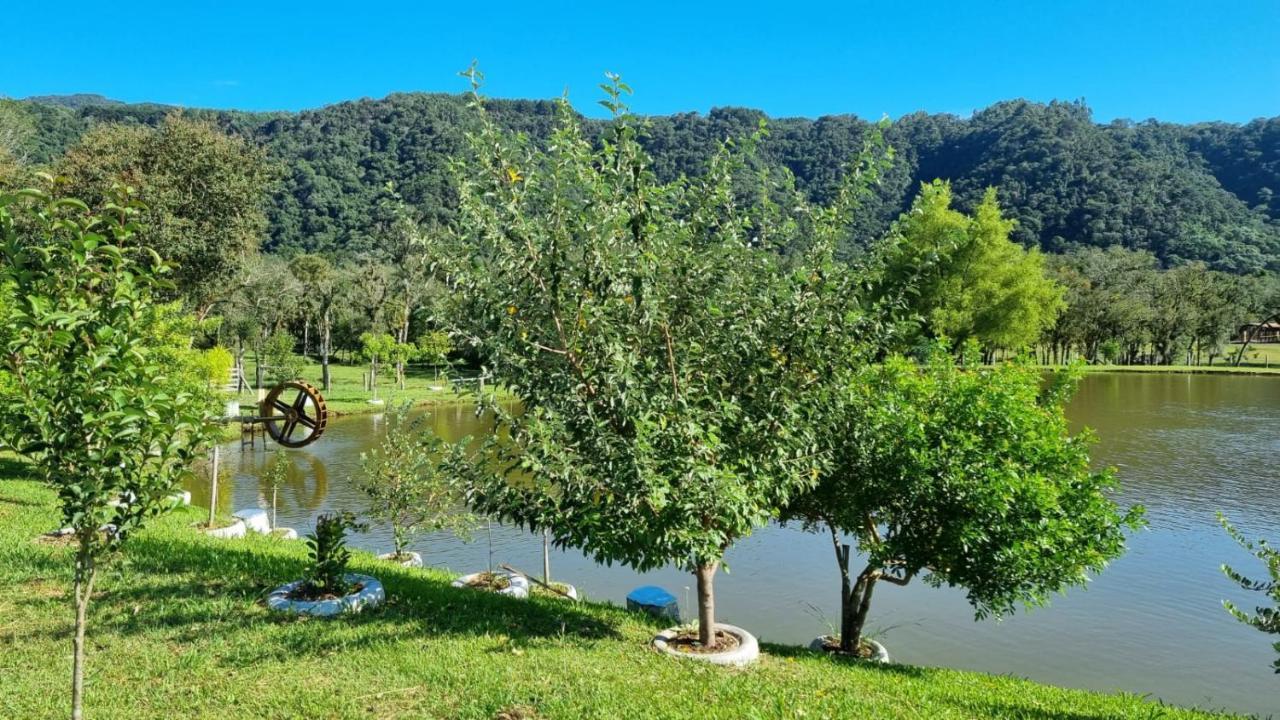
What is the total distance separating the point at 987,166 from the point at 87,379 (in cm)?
14854

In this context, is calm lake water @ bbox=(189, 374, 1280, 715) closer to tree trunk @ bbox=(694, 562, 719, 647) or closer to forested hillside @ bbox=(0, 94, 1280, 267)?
tree trunk @ bbox=(694, 562, 719, 647)

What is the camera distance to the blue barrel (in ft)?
34.9

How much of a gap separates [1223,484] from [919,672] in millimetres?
16920

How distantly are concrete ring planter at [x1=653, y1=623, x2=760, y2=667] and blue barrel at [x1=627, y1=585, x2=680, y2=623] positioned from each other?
7.08 ft

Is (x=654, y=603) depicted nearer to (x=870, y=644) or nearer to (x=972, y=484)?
(x=870, y=644)

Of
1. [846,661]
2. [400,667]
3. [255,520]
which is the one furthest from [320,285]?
[400,667]

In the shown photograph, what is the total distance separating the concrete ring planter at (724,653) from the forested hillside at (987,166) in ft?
257

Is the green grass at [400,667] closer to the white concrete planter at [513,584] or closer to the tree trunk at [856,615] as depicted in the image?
the tree trunk at [856,615]

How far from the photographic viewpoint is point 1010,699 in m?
7.58

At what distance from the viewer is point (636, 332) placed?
272 inches

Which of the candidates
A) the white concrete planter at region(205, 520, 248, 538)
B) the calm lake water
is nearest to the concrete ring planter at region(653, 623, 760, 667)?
the calm lake water

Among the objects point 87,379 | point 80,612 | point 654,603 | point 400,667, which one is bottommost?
point 654,603

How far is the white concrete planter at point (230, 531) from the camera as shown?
13205 mm

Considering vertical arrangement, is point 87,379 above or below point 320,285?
below
